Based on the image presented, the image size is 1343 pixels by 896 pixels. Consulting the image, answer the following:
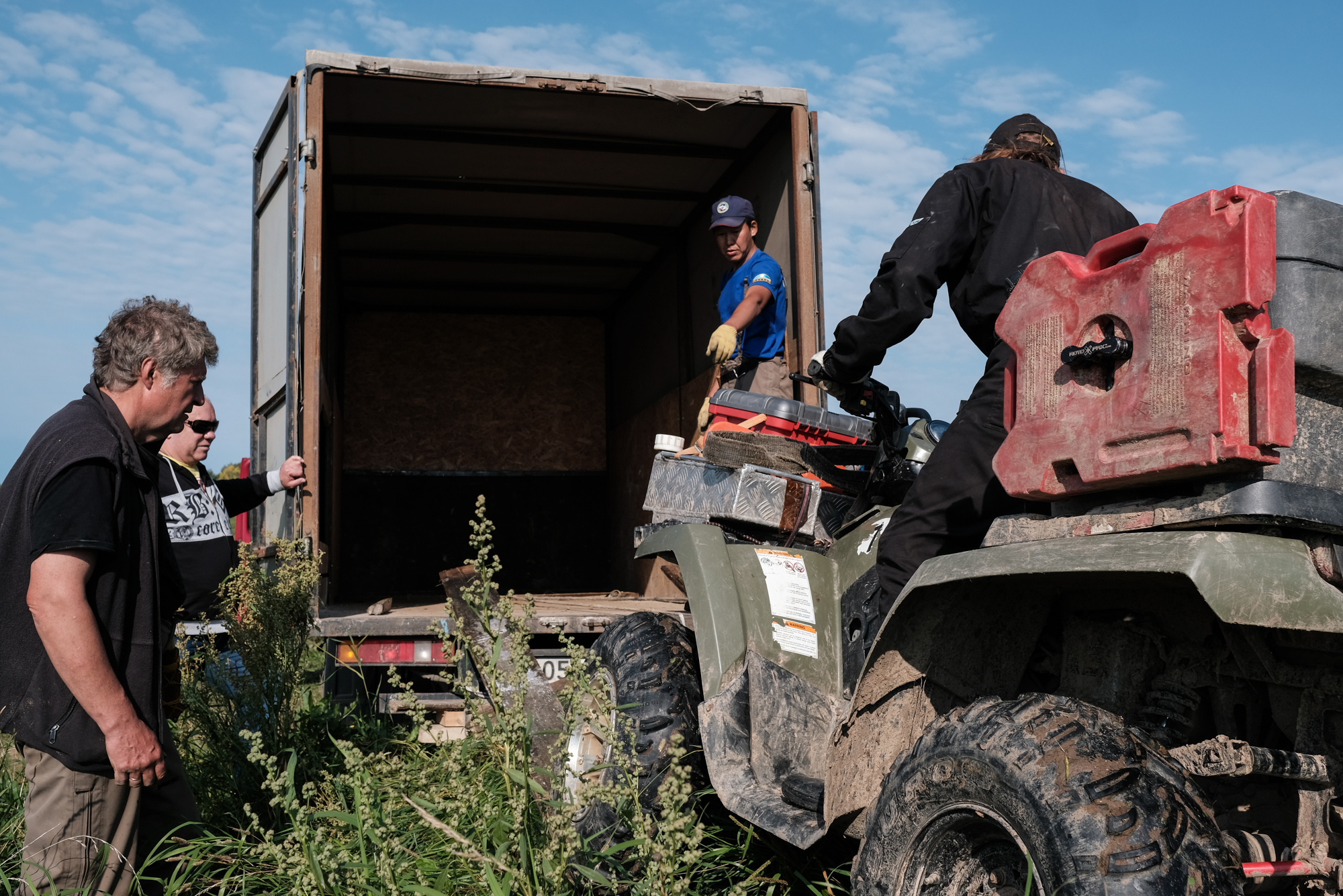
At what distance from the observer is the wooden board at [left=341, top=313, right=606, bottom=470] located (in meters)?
10.7

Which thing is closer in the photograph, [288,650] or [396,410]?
[288,650]

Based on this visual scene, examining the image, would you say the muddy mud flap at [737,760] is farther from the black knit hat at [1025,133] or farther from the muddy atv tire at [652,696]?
the black knit hat at [1025,133]

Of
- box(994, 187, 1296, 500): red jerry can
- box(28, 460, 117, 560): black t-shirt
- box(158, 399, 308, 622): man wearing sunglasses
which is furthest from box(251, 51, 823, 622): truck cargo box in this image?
box(994, 187, 1296, 500): red jerry can

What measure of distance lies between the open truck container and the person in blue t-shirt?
13cm

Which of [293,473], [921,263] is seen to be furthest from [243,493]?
[921,263]

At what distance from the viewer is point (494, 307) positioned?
434 inches

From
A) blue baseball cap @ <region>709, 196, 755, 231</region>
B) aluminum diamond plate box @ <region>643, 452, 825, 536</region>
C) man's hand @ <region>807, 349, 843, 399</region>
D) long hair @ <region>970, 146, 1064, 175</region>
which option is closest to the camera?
long hair @ <region>970, 146, 1064, 175</region>

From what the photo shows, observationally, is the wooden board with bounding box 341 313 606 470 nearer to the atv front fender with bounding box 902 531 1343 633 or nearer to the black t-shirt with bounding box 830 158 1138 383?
the black t-shirt with bounding box 830 158 1138 383

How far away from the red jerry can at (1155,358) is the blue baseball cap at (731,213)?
4.21m

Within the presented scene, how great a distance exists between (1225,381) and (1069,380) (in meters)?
0.32

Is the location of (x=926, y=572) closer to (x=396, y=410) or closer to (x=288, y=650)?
(x=288, y=650)

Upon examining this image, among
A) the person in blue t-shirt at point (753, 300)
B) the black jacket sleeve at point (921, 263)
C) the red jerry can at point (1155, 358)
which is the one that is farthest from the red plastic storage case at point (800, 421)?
the person in blue t-shirt at point (753, 300)

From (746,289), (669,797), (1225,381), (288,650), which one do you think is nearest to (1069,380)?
(1225,381)

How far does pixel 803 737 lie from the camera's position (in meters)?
2.98
